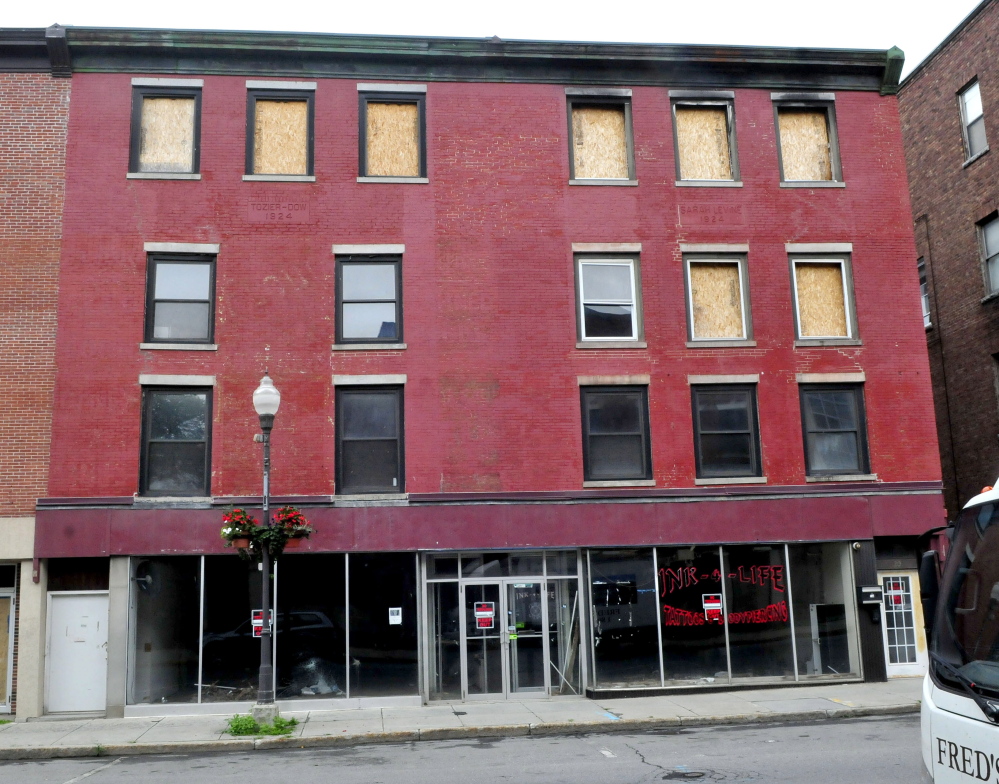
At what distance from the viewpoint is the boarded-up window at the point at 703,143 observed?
2050 cm

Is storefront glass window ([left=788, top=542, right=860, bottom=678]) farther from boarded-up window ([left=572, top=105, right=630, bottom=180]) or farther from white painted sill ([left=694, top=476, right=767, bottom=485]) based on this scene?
boarded-up window ([left=572, top=105, right=630, bottom=180])

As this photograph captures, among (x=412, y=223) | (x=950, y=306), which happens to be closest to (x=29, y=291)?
(x=412, y=223)

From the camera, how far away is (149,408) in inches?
724

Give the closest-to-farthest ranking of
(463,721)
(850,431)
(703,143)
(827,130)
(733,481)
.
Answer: (463,721) → (733,481) → (850,431) → (703,143) → (827,130)

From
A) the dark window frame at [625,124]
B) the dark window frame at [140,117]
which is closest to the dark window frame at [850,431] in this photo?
the dark window frame at [625,124]

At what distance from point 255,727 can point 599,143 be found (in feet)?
43.8

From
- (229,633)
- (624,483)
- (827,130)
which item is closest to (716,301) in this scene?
(624,483)

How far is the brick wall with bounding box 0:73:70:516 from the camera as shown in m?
17.9

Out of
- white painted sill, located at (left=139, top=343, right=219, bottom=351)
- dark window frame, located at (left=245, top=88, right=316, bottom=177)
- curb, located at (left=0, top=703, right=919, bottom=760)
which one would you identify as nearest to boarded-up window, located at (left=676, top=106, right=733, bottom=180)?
dark window frame, located at (left=245, top=88, right=316, bottom=177)

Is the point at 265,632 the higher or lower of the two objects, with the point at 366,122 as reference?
lower

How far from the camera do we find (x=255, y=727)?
14.9 metres

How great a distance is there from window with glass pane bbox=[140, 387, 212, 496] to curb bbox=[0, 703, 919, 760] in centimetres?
519

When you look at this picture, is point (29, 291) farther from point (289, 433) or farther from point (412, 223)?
point (412, 223)

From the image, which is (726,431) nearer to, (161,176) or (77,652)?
(161,176)
